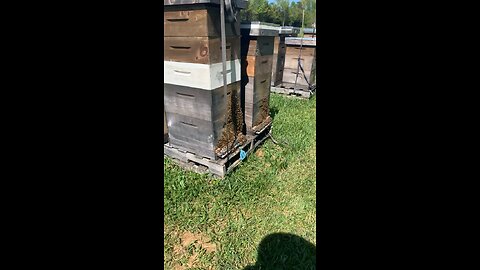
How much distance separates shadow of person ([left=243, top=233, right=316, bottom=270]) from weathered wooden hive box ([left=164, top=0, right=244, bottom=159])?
4.94 ft

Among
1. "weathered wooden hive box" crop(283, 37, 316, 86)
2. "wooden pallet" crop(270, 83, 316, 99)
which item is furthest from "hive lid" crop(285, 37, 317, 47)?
"wooden pallet" crop(270, 83, 316, 99)

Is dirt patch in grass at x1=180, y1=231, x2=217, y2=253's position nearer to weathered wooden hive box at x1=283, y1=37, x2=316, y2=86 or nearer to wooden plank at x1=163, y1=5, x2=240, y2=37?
wooden plank at x1=163, y1=5, x2=240, y2=37

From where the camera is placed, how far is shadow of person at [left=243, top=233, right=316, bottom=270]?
2916 mm

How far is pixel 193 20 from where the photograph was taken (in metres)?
3.37

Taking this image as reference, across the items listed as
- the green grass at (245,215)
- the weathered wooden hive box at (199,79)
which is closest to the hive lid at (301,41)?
the green grass at (245,215)

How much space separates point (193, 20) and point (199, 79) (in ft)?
2.32

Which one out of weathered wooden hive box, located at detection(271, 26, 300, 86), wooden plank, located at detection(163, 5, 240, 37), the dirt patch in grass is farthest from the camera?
weathered wooden hive box, located at detection(271, 26, 300, 86)

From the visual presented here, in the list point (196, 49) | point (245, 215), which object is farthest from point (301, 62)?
point (245, 215)

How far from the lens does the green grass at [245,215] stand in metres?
3.02

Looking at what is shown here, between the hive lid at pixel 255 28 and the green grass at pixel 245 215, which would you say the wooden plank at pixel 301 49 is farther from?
the green grass at pixel 245 215

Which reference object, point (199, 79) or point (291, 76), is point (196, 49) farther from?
point (291, 76)
